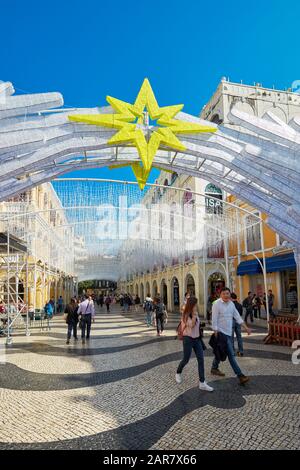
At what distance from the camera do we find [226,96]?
91.9 ft

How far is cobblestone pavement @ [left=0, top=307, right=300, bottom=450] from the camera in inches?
167

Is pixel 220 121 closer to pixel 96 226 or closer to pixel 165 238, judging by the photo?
pixel 165 238

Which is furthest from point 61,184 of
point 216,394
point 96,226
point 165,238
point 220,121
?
point 220,121

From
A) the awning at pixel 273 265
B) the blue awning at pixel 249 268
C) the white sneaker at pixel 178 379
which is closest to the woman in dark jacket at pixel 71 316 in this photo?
the white sneaker at pixel 178 379

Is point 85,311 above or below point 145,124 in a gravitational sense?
below

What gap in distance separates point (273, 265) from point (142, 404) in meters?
14.7

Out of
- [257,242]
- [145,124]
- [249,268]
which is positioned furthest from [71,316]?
[257,242]

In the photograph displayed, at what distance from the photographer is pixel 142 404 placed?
5.56 meters

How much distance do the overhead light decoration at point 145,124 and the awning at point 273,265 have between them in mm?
10319

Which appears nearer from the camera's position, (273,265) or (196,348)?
(196,348)

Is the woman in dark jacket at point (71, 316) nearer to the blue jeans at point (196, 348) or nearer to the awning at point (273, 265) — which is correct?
the blue jeans at point (196, 348)

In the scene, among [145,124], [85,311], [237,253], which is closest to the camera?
[145,124]

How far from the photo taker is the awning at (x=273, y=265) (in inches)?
686

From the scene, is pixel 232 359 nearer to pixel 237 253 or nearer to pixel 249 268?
pixel 249 268
